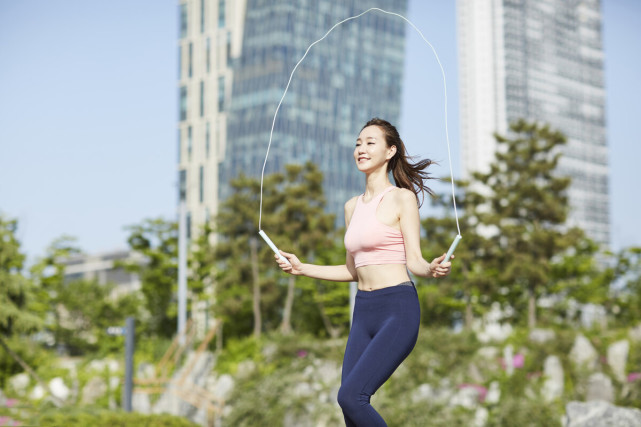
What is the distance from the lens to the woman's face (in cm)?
448

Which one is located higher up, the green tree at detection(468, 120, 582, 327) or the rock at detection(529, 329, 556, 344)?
the green tree at detection(468, 120, 582, 327)

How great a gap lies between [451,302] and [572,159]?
120m

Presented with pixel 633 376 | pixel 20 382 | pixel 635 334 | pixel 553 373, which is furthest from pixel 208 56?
pixel 633 376

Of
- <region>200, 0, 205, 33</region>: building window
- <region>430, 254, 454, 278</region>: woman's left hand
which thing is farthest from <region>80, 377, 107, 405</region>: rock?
<region>200, 0, 205, 33</region>: building window

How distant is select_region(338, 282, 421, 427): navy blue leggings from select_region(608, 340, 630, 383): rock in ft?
54.7

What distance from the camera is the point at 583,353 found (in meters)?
20.1

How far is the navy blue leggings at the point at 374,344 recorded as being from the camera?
3.94 metres

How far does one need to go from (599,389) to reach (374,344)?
1551 centimetres

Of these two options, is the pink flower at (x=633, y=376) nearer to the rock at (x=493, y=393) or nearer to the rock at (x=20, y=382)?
the rock at (x=493, y=393)

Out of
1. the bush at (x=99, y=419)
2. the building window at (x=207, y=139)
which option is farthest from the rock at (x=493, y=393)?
the building window at (x=207, y=139)

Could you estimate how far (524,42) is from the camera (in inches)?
5384

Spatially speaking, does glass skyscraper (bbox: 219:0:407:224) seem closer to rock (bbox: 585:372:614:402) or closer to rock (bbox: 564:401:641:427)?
rock (bbox: 585:372:614:402)

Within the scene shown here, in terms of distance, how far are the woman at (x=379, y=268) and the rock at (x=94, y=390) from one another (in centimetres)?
2093

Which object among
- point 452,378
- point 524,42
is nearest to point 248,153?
point 452,378
